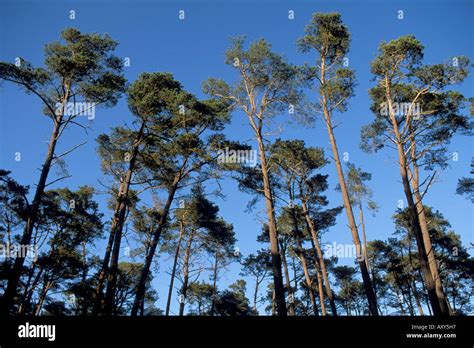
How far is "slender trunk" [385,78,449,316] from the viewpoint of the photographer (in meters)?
11.0

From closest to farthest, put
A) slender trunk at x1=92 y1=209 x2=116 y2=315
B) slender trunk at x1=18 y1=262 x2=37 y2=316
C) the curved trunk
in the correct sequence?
the curved trunk
slender trunk at x1=92 y1=209 x2=116 y2=315
slender trunk at x1=18 y1=262 x2=37 y2=316

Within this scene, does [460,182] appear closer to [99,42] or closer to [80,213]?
[99,42]

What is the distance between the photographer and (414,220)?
12523 mm

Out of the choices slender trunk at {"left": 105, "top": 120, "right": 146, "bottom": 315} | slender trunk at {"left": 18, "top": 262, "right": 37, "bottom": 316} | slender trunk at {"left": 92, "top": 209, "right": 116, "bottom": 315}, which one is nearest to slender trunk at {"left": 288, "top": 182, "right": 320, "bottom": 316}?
slender trunk at {"left": 105, "top": 120, "right": 146, "bottom": 315}

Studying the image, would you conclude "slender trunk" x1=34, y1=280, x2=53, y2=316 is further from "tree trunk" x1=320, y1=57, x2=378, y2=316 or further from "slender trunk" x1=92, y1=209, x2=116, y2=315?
"tree trunk" x1=320, y1=57, x2=378, y2=316

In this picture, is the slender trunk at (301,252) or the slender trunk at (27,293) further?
the slender trunk at (301,252)

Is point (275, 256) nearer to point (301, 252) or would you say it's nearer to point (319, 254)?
point (319, 254)

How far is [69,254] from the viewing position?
18.6m

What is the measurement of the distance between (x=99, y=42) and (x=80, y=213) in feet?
34.8

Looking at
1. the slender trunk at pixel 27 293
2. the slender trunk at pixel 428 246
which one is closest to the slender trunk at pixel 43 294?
the slender trunk at pixel 27 293

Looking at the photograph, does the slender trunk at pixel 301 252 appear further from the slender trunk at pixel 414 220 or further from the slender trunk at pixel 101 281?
the slender trunk at pixel 101 281

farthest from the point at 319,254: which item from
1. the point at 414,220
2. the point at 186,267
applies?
the point at 186,267

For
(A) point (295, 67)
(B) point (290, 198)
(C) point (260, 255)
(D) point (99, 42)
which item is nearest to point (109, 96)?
(D) point (99, 42)

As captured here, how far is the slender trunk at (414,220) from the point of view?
11000 millimetres
